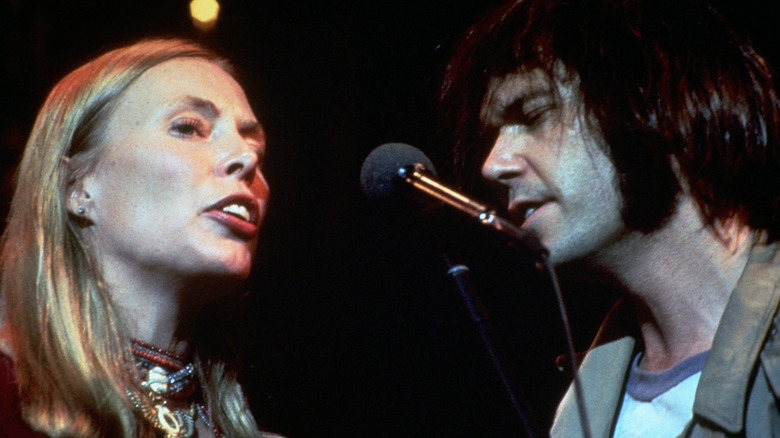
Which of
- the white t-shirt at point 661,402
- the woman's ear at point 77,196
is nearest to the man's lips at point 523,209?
the white t-shirt at point 661,402

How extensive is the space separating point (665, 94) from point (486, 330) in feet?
3.83

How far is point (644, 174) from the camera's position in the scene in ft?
7.58

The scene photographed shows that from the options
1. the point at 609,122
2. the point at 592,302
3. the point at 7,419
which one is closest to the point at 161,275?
the point at 7,419

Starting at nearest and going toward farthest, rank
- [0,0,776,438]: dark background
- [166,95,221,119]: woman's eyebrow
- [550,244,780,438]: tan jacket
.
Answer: [550,244,780,438]: tan jacket → [166,95,221,119]: woman's eyebrow → [0,0,776,438]: dark background

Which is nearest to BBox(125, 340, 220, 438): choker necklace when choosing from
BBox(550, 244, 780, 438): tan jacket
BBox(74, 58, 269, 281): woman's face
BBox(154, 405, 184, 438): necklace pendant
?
BBox(154, 405, 184, 438): necklace pendant

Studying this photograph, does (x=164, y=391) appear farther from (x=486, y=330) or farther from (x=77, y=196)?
(x=486, y=330)

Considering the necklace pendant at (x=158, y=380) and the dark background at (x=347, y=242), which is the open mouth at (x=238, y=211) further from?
the dark background at (x=347, y=242)

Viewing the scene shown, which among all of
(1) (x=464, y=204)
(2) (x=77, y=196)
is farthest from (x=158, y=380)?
(1) (x=464, y=204)

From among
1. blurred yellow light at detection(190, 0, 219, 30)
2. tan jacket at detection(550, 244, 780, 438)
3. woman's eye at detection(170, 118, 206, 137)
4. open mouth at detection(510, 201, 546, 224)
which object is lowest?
tan jacket at detection(550, 244, 780, 438)

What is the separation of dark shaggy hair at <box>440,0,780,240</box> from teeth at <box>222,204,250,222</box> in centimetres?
95

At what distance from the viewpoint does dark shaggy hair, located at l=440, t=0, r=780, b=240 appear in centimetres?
230

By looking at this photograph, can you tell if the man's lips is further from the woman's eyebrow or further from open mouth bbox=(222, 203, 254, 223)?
the woman's eyebrow

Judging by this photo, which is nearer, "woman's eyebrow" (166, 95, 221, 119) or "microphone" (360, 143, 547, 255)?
"microphone" (360, 143, 547, 255)

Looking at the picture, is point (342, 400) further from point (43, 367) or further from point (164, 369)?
point (43, 367)
